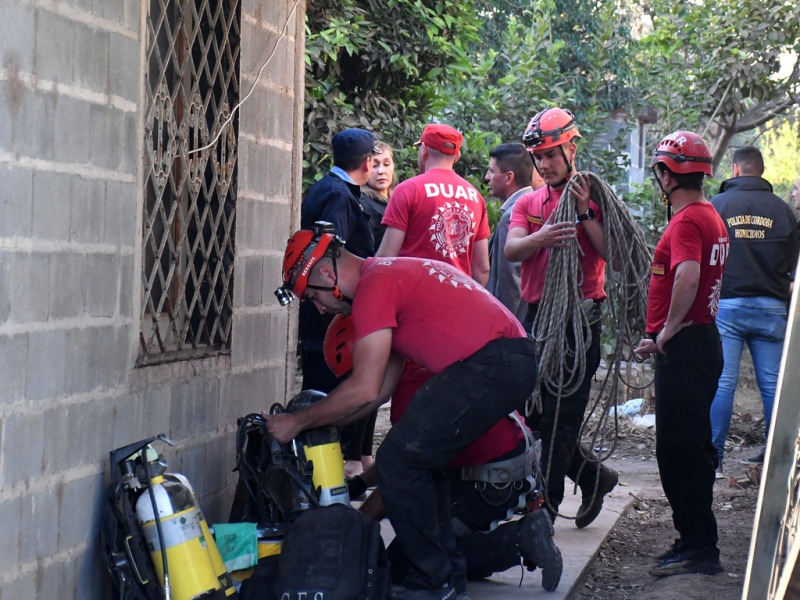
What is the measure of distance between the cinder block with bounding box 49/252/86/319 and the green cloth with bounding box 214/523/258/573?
1.09m

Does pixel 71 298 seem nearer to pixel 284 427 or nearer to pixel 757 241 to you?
pixel 284 427

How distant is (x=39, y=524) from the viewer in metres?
3.32

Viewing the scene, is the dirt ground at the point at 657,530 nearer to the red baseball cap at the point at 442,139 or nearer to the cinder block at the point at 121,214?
the red baseball cap at the point at 442,139

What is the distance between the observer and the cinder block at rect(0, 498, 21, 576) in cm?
312

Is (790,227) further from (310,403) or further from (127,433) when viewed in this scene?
(127,433)

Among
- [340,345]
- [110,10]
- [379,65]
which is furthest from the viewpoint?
[379,65]

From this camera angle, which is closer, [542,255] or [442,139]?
[542,255]

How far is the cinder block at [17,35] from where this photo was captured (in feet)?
9.97

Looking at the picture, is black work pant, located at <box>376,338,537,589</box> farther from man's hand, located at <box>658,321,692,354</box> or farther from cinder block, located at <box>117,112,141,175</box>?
cinder block, located at <box>117,112,141,175</box>

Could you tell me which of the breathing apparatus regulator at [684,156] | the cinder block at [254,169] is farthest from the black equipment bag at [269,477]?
the breathing apparatus regulator at [684,156]

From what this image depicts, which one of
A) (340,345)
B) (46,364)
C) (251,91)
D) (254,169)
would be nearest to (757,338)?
(340,345)

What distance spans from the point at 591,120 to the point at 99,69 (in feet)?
31.8

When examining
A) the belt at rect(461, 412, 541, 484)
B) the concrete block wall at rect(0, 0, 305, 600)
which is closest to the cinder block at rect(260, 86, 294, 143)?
the concrete block wall at rect(0, 0, 305, 600)

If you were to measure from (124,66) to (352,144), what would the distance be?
2285mm
